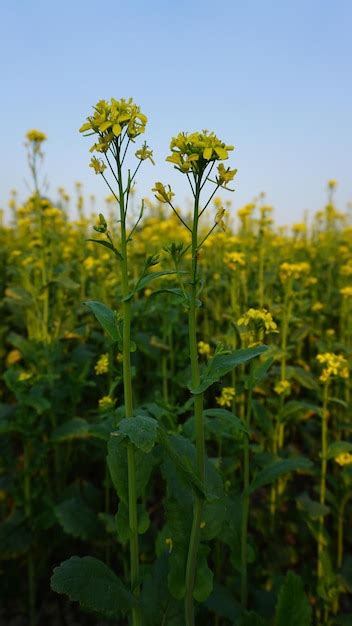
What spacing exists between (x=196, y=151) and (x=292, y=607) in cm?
161

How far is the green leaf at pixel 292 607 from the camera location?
1.83 metres

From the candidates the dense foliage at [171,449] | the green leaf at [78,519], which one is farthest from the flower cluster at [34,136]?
the green leaf at [78,519]

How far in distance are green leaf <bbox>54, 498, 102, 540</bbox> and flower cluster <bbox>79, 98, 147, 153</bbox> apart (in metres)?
1.72

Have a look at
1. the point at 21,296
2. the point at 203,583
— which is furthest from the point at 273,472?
the point at 21,296

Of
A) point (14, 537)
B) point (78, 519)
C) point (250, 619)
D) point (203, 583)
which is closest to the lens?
point (203, 583)

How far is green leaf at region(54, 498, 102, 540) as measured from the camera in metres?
2.41

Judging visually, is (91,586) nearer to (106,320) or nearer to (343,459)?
(106,320)

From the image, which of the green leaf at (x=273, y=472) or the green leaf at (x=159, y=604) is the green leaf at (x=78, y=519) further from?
the green leaf at (x=273, y=472)

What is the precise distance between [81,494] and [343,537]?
151cm

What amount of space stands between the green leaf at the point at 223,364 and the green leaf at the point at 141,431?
0.54ft

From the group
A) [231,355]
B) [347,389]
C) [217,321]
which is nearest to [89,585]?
[231,355]

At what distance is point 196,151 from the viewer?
1.46 metres

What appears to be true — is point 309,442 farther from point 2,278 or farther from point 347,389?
point 2,278

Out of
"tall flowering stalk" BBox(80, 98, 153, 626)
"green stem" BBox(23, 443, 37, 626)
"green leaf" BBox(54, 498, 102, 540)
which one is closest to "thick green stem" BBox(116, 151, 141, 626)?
"tall flowering stalk" BBox(80, 98, 153, 626)
